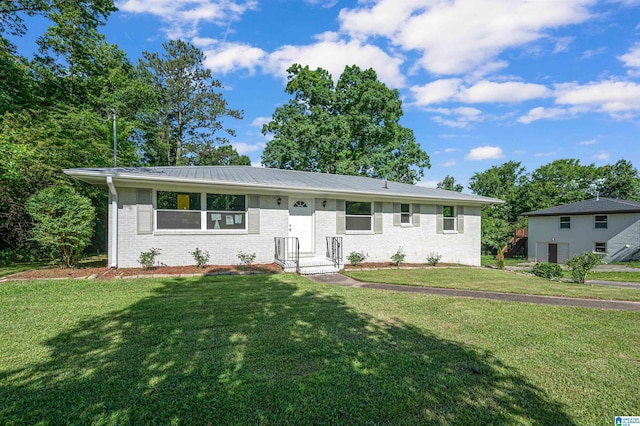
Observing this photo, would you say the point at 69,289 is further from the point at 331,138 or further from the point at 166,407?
the point at 331,138

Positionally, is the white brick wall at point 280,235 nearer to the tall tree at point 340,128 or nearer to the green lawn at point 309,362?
the green lawn at point 309,362

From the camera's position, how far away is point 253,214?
964cm

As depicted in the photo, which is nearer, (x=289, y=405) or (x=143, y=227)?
(x=289, y=405)

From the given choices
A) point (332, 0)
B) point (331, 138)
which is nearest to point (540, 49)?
point (332, 0)

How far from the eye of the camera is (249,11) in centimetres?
1168

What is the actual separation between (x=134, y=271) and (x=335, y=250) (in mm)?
6206

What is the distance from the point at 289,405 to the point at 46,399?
200cm

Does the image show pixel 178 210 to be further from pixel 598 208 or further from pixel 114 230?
pixel 598 208

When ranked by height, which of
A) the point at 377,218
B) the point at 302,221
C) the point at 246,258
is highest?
the point at 377,218

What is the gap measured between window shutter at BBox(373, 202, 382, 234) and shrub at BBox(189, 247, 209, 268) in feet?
20.9

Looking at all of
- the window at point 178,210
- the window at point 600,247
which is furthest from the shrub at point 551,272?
the window at point 600,247

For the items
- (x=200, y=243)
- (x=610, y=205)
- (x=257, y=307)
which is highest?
(x=610, y=205)

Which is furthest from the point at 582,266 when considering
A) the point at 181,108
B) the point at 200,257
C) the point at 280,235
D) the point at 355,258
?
the point at 181,108

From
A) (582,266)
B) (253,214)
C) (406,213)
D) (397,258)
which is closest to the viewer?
(253,214)
